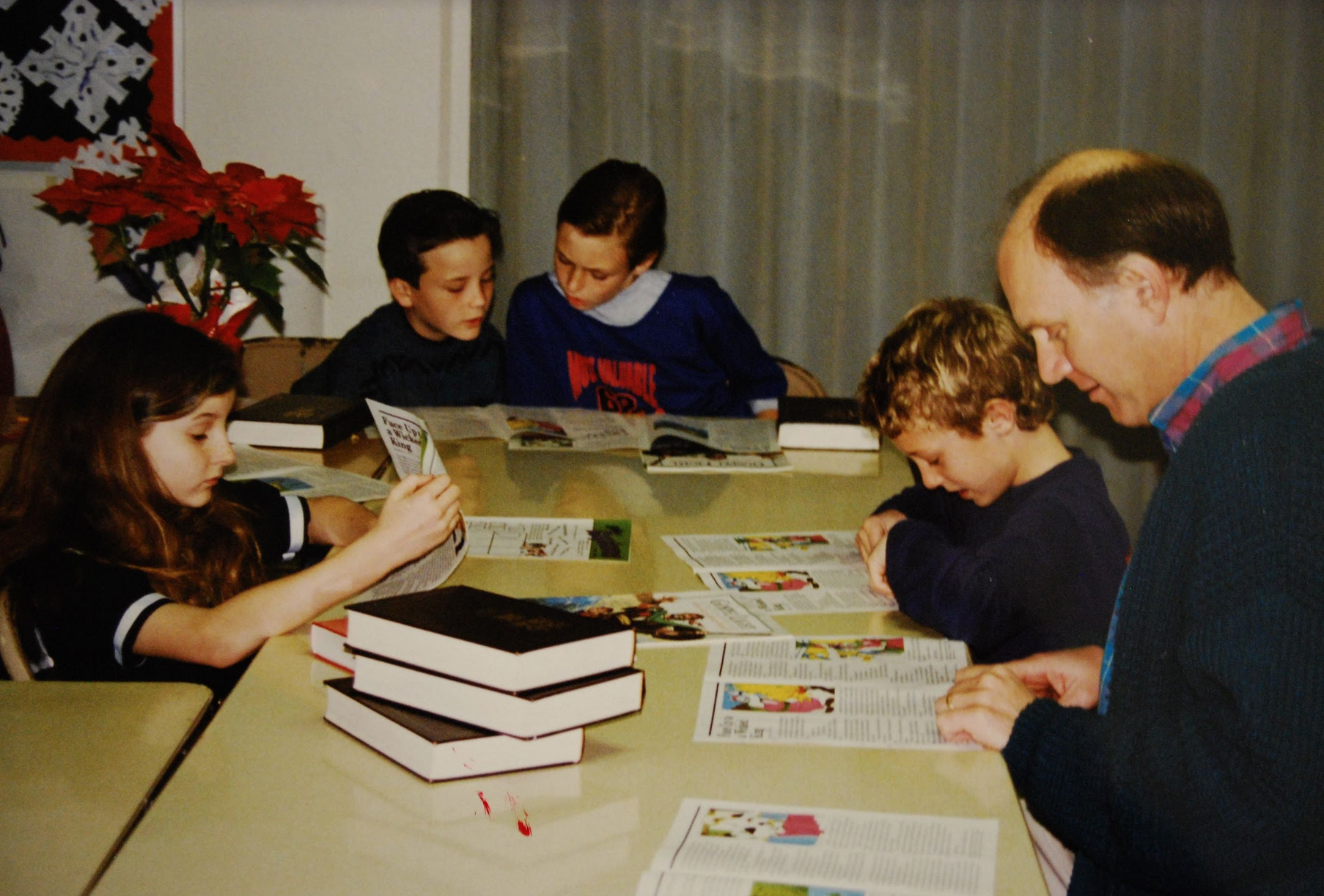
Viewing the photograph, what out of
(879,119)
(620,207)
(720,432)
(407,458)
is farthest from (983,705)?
(879,119)

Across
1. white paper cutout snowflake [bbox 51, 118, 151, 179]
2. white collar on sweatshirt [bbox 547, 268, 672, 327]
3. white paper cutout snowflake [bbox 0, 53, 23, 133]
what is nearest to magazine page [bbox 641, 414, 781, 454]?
white collar on sweatshirt [bbox 547, 268, 672, 327]

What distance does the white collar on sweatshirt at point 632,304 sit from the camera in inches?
115

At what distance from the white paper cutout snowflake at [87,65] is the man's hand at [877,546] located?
2.80m

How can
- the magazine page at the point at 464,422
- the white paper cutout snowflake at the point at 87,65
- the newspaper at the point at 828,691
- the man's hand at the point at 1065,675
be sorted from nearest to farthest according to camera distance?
the newspaper at the point at 828,691, the man's hand at the point at 1065,675, the magazine page at the point at 464,422, the white paper cutout snowflake at the point at 87,65

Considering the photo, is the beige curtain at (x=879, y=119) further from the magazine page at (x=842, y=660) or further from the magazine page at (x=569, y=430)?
the magazine page at (x=842, y=660)

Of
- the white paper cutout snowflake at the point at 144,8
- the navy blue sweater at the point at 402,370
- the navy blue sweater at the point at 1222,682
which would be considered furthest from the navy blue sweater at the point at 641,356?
the navy blue sweater at the point at 1222,682

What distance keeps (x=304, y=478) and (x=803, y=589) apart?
95 cm

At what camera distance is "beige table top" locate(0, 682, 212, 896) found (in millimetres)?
870

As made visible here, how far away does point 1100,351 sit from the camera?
3.81 ft

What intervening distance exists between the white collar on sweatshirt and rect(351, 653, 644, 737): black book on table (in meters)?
1.89

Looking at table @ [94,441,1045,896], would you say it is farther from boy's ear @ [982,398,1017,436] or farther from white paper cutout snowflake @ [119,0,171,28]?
white paper cutout snowflake @ [119,0,171,28]

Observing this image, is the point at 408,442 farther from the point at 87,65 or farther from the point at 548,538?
the point at 87,65

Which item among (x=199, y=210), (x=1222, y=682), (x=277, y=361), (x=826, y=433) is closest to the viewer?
(x=1222, y=682)

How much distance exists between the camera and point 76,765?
1.01m
